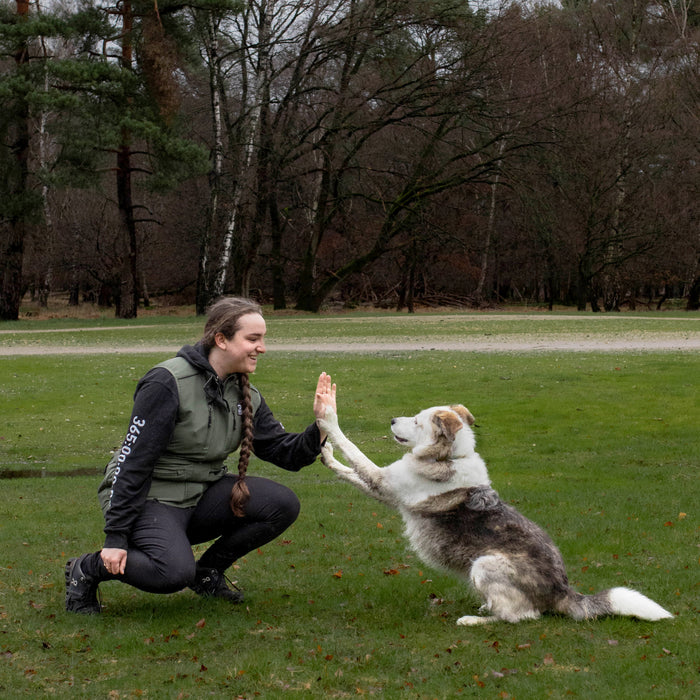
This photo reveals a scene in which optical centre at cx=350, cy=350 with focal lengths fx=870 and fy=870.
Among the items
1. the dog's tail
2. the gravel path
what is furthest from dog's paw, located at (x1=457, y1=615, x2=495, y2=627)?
the gravel path

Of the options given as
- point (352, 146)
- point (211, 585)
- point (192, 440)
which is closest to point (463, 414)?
point (192, 440)

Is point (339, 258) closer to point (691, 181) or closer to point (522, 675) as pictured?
point (691, 181)

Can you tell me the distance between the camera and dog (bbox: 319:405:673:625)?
5.33 metres

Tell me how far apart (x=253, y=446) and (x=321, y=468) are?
5.97 metres

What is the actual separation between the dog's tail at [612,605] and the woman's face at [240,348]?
2.46 metres

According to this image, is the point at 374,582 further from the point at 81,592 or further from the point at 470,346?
the point at 470,346

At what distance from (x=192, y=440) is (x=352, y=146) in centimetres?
4200

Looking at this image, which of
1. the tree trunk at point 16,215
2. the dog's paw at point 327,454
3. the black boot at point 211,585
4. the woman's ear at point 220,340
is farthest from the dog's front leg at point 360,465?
the tree trunk at point 16,215

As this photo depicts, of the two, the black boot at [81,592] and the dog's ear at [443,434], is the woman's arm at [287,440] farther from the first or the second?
the black boot at [81,592]

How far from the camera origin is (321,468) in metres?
11.9

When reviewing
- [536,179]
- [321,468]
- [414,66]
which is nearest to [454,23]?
[414,66]

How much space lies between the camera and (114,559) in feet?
16.7

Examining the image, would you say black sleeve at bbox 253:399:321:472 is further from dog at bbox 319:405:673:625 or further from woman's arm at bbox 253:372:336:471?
dog at bbox 319:405:673:625

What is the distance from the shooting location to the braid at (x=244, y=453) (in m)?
5.50
